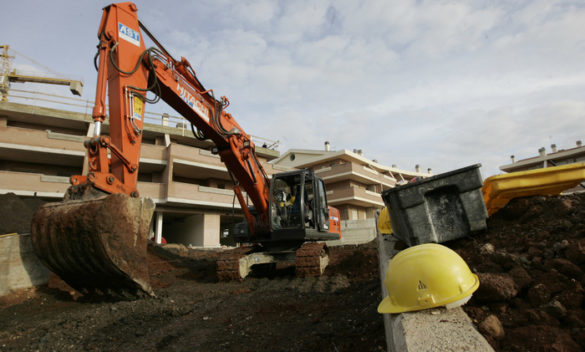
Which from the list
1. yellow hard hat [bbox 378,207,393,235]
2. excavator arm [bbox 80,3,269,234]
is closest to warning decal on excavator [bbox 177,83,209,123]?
excavator arm [bbox 80,3,269,234]

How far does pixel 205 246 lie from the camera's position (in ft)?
73.9

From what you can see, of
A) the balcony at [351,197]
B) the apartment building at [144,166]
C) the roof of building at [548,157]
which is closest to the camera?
the apartment building at [144,166]

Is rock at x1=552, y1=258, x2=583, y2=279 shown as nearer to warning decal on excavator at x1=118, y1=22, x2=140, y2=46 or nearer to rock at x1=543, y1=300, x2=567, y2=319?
rock at x1=543, y1=300, x2=567, y2=319

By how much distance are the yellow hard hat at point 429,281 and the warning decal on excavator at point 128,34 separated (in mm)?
6298

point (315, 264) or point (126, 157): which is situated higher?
point (126, 157)

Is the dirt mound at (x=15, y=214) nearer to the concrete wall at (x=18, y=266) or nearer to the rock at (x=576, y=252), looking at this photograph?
the concrete wall at (x=18, y=266)

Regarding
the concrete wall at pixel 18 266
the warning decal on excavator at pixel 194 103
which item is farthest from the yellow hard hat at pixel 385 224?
the concrete wall at pixel 18 266

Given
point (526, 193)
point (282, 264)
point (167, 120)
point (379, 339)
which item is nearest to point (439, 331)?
point (379, 339)

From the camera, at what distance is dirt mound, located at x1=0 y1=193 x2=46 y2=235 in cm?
943

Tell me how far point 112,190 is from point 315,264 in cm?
449

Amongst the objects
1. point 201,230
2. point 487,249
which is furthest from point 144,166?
point 487,249

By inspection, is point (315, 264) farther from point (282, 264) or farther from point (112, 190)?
point (112, 190)

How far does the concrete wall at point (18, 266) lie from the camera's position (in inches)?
217

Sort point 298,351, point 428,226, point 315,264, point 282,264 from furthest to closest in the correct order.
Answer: point 282,264 < point 315,264 < point 428,226 < point 298,351
